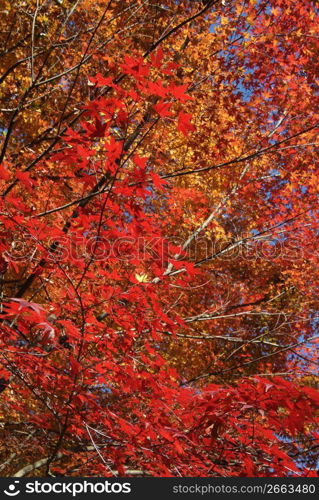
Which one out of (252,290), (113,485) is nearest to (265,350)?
(252,290)

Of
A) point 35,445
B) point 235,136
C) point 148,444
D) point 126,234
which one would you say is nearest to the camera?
point 148,444

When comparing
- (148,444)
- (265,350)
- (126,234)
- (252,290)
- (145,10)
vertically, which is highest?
(145,10)

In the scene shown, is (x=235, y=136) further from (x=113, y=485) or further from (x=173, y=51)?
(x=113, y=485)

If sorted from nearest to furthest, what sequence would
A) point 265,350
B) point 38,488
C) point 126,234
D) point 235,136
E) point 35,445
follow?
1. point 38,488
2. point 126,234
3. point 35,445
4. point 235,136
5. point 265,350

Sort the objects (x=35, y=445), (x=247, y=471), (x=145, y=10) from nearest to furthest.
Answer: (x=247, y=471) < (x=145, y=10) < (x=35, y=445)

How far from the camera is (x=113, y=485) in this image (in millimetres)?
3619

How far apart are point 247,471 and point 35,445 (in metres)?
5.84

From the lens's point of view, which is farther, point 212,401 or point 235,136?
point 235,136

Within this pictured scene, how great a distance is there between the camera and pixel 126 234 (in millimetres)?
4363

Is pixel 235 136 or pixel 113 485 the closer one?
pixel 113 485

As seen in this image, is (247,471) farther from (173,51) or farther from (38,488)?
(173,51)

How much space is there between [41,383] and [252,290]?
12.7 meters

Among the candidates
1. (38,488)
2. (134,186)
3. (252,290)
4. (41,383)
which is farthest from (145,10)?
(252,290)

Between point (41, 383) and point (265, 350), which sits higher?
point (41, 383)
